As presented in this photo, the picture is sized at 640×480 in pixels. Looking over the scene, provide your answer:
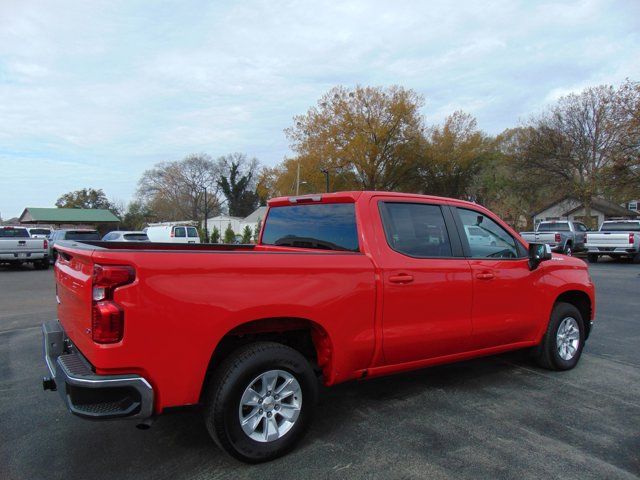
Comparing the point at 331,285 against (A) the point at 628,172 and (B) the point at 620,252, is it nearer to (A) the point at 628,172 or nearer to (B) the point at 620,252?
(B) the point at 620,252


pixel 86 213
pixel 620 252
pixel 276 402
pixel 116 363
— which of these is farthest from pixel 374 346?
pixel 86 213

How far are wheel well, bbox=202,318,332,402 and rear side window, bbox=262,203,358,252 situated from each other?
2.41ft

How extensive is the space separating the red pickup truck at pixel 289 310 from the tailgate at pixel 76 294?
18mm

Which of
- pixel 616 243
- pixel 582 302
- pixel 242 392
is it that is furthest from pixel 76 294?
pixel 616 243

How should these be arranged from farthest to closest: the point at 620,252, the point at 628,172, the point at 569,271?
the point at 628,172
the point at 620,252
the point at 569,271

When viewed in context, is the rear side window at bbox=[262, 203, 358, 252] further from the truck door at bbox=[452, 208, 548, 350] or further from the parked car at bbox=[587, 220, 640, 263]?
the parked car at bbox=[587, 220, 640, 263]

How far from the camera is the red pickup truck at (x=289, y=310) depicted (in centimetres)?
279

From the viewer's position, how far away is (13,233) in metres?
19.2

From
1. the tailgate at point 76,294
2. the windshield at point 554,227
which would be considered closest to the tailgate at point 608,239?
the windshield at point 554,227

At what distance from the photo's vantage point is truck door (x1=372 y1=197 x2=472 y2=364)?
378 centimetres

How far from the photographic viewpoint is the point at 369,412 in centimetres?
410

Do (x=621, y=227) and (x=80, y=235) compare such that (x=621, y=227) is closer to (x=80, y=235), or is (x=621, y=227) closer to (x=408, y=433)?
(x=408, y=433)

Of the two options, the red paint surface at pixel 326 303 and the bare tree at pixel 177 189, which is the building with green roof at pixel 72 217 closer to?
the bare tree at pixel 177 189

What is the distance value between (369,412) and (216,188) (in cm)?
9312
